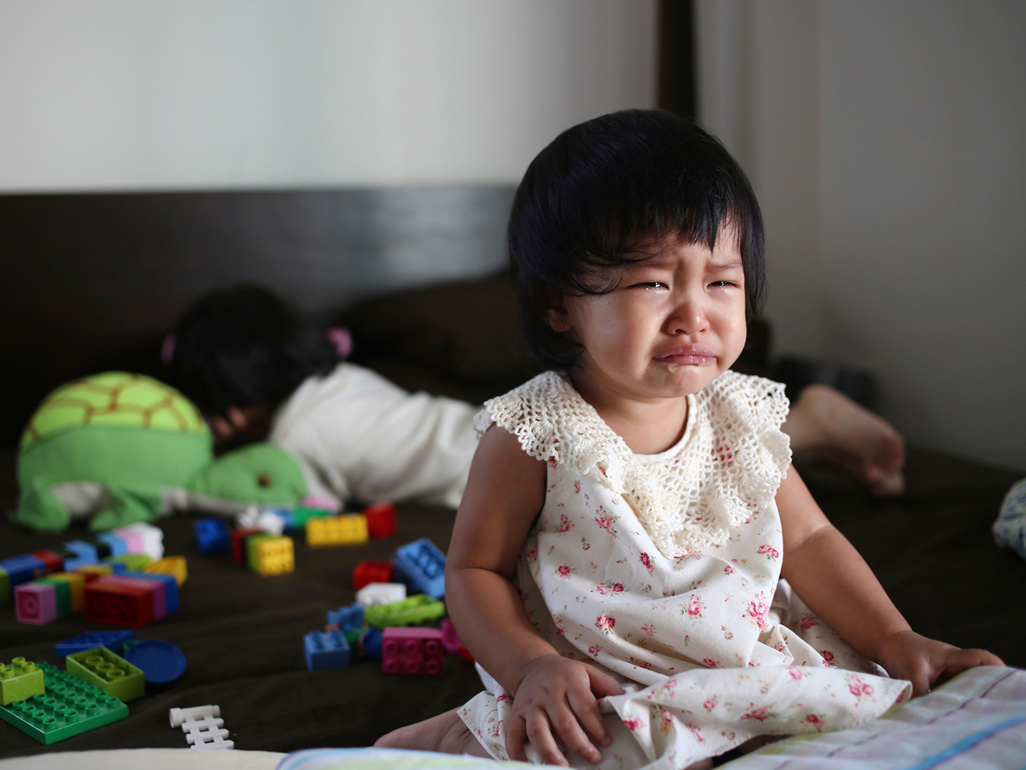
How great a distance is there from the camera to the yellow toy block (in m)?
1.29

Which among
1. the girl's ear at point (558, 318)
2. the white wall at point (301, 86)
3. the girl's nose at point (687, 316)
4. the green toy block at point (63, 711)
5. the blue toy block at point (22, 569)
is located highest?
the white wall at point (301, 86)

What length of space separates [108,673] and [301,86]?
1700mm

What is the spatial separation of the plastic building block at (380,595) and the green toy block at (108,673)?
28cm

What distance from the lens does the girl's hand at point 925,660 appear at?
2.37 ft

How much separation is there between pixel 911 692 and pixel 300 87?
2.03 m

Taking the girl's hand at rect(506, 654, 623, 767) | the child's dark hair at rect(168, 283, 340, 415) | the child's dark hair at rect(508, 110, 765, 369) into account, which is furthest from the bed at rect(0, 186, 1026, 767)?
the child's dark hair at rect(508, 110, 765, 369)

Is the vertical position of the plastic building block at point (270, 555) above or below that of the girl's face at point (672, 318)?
below

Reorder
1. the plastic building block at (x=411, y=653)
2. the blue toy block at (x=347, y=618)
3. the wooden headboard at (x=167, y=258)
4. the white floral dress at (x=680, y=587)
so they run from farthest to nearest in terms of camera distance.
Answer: the wooden headboard at (x=167, y=258)
the blue toy block at (x=347, y=618)
the plastic building block at (x=411, y=653)
the white floral dress at (x=680, y=587)

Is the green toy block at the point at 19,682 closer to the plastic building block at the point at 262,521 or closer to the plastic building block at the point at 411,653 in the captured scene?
the plastic building block at the point at 411,653

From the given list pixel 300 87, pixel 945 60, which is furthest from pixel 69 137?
pixel 945 60

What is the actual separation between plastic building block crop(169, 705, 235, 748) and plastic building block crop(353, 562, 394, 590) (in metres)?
0.34

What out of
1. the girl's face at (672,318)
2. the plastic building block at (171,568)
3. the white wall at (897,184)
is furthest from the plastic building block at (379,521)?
the white wall at (897,184)

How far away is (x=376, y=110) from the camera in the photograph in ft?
7.73

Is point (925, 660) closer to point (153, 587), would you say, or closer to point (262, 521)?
point (153, 587)
